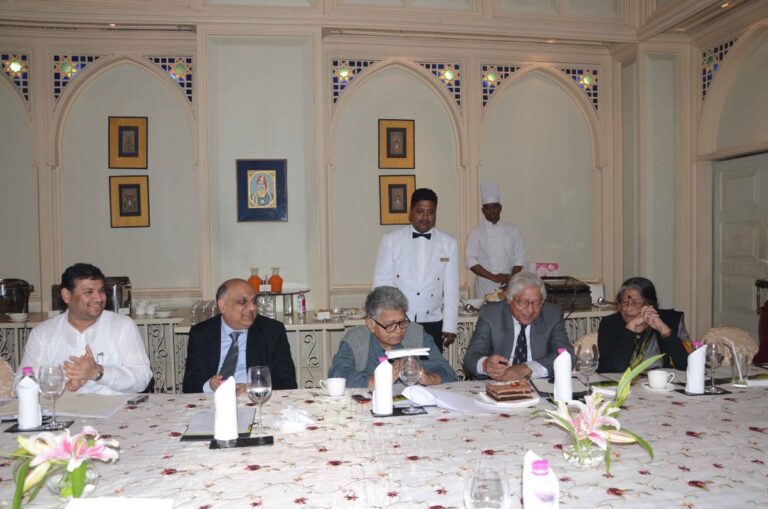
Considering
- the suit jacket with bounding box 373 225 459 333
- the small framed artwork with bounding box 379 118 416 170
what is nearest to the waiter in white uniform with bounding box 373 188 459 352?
the suit jacket with bounding box 373 225 459 333

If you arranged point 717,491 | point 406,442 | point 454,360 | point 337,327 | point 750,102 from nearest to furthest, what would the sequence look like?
point 717,491 < point 406,442 < point 337,327 < point 750,102 < point 454,360

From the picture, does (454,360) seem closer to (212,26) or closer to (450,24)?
(450,24)

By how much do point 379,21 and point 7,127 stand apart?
3.72 meters

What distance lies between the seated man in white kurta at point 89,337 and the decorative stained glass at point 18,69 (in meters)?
4.27

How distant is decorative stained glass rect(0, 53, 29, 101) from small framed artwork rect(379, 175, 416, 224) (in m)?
3.56

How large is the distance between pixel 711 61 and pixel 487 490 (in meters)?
6.14

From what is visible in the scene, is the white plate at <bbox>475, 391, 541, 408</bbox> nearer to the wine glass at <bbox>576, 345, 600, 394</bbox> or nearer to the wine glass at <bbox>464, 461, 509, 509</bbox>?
the wine glass at <bbox>576, 345, 600, 394</bbox>

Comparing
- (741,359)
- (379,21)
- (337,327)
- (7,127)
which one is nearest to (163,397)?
(741,359)

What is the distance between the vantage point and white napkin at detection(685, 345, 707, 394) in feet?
8.86

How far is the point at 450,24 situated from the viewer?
636 centimetres

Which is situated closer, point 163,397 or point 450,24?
point 163,397

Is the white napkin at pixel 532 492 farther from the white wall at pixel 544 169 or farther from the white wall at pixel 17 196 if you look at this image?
the white wall at pixel 17 196

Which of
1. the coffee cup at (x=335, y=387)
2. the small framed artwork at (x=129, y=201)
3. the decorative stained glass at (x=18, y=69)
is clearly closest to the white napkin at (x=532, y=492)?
the coffee cup at (x=335, y=387)

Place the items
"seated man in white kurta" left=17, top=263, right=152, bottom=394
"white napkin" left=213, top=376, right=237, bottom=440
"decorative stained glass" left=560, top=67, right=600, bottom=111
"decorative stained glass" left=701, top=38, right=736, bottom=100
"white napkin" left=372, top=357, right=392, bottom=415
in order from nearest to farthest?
"white napkin" left=213, top=376, right=237, bottom=440
"white napkin" left=372, top=357, right=392, bottom=415
"seated man in white kurta" left=17, top=263, right=152, bottom=394
"decorative stained glass" left=701, top=38, right=736, bottom=100
"decorative stained glass" left=560, top=67, right=600, bottom=111
